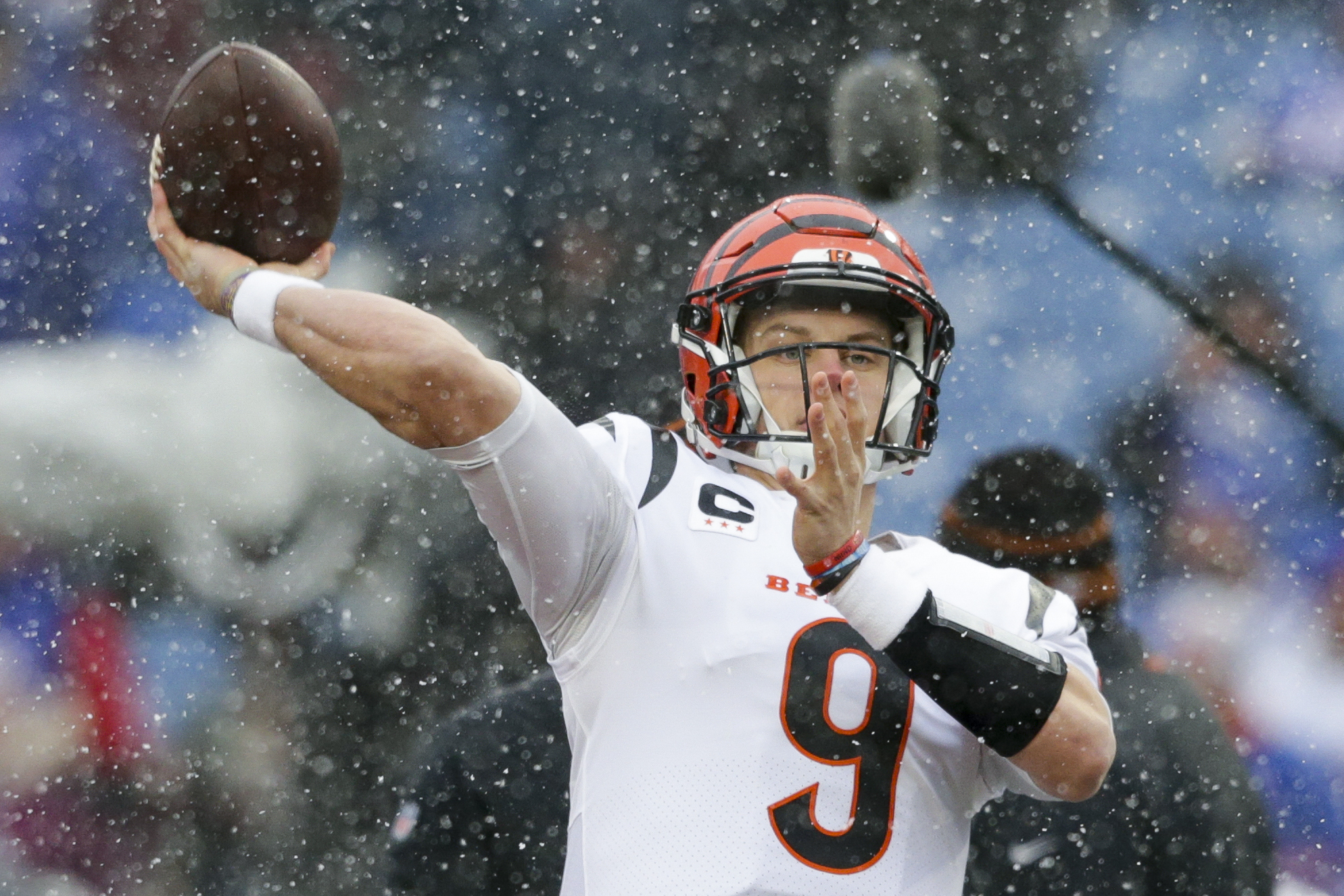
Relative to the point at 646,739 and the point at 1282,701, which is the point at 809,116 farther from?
the point at 646,739

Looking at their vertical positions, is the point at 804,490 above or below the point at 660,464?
above

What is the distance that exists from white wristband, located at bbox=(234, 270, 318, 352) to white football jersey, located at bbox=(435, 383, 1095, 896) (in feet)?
0.84

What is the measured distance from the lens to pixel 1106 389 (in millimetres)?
3568

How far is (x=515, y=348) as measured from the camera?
3.55 m

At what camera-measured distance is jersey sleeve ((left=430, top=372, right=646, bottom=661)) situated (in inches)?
56.6

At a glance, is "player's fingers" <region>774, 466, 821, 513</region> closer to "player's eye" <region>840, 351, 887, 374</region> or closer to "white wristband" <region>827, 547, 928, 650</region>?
"white wristband" <region>827, 547, 928, 650</region>

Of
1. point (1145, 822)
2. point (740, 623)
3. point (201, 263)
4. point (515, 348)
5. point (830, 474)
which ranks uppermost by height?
point (201, 263)

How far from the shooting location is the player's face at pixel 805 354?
1.80 metres

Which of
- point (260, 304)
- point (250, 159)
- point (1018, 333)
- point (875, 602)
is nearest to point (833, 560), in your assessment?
point (875, 602)

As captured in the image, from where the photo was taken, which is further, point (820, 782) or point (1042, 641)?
point (1042, 641)

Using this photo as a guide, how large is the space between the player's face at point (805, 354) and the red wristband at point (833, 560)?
278 mm

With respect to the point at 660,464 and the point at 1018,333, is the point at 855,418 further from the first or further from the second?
the point at 1018,333

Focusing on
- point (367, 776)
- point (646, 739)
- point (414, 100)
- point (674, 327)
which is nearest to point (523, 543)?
point (646, 739)

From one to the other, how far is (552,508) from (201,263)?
540 mm
